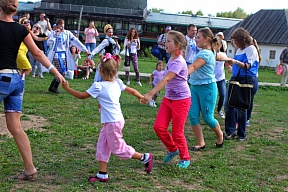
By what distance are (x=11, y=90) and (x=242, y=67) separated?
4.01 metres

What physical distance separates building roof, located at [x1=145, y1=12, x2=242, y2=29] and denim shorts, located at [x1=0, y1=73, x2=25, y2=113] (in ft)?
176

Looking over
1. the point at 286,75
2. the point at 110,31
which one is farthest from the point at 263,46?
the point at 110,31

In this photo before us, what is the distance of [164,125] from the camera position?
5.71m

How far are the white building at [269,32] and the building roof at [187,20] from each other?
5.57 metres

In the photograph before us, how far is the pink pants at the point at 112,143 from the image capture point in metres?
4.93

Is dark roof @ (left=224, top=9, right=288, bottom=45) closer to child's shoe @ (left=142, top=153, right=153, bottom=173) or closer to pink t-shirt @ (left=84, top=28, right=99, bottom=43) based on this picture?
pink t-shirt @ (left=84, top=28, right=99, bottom=43)

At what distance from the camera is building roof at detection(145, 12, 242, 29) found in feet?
191

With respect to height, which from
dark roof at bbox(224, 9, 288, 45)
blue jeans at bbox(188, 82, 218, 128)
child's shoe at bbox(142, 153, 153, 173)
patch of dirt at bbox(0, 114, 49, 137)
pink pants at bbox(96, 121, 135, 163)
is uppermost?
dark roof at bbox(224, 9, 288, 45)

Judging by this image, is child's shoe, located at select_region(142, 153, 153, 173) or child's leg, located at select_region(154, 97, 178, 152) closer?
child's shoe, located at select_region(142, 153, 153, 173)

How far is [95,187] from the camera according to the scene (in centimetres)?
476

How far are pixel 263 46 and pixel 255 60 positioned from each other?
1794 inches

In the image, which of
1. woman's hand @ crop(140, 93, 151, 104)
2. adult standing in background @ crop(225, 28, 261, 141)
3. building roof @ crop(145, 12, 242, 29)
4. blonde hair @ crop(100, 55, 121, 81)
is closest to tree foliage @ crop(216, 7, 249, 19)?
building roof @ crop(145, 12, 242, 29)

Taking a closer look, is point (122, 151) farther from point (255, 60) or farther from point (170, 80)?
point (255, 60)

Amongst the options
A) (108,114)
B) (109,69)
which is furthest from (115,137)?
(109,69)
